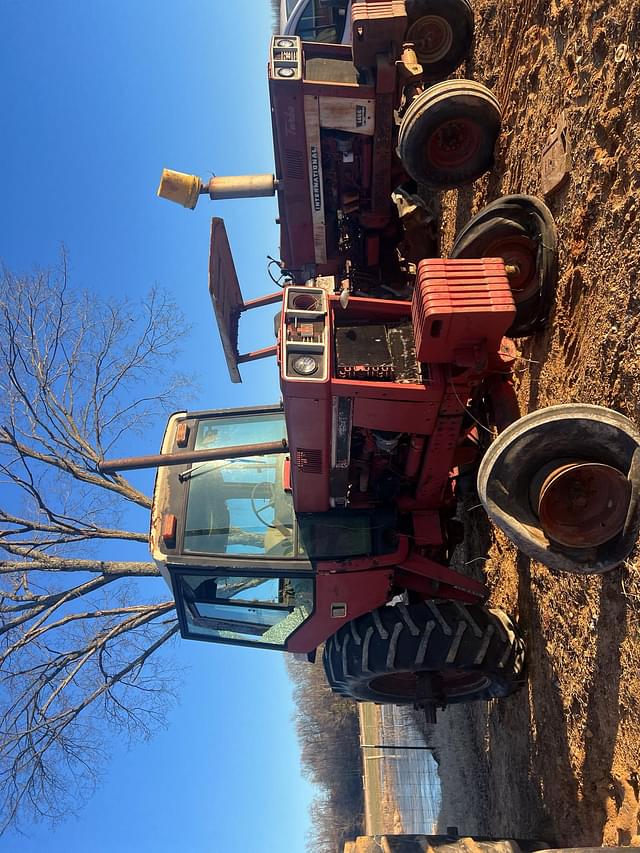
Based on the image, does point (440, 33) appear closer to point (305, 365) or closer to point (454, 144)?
point (454, 144)

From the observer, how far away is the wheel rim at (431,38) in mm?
5320

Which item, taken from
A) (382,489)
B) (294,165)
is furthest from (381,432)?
(294,165)

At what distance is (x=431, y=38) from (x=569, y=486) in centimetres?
503

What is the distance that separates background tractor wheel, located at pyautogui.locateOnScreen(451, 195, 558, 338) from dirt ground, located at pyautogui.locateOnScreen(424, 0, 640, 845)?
0.36ft

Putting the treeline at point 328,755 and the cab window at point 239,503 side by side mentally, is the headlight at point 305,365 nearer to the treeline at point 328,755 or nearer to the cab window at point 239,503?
the cab window at point 239,503

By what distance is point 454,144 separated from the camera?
13.7 ft

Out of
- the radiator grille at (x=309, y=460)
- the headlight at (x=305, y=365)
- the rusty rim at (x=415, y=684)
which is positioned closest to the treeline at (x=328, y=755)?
the rusty rim at (x=415, y=684)

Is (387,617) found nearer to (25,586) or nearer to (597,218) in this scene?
(597,218)

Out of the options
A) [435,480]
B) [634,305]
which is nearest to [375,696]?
[435,480]

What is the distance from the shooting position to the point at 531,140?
3736 mm

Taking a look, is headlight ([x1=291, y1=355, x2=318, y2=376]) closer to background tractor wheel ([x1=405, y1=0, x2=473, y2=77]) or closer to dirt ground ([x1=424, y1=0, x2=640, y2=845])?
dirt ground ([x1=424, y1=0, x2=640, y2=845])

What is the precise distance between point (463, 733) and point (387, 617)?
3786 mm

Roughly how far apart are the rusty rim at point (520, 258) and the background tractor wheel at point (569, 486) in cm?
128

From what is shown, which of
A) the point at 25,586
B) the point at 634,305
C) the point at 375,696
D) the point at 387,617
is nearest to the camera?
the point at 634,305
